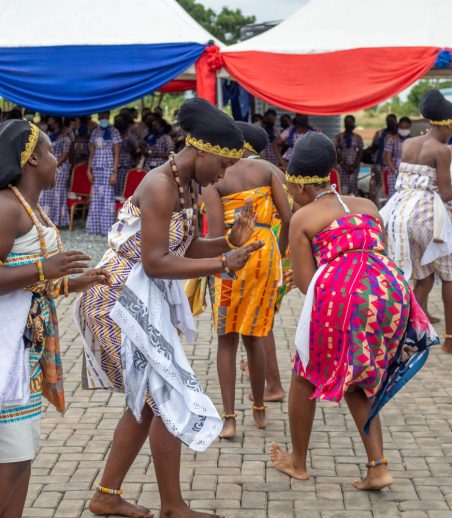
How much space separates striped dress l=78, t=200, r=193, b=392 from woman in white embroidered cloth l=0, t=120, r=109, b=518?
17.6 inches

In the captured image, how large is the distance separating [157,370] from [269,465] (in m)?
1.20

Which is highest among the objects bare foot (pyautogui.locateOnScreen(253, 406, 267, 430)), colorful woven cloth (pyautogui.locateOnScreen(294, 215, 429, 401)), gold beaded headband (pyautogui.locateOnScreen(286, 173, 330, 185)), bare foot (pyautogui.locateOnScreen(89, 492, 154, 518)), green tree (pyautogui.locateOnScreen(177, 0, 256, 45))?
gold beaded headband (pyautogui.locateOnScreen(286, 173, 330, 185))

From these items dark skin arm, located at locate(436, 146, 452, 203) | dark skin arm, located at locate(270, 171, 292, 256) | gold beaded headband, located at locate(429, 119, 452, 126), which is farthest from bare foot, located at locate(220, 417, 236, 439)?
gold beaded headband, located at locate(429, 119, 452, 126)

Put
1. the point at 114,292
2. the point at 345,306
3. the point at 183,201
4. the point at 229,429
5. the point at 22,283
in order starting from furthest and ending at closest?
1. the point at 229,429
2. the point at 345,306
3. the point at 114,292
4. the point at 183,201
5. the point at 22,283

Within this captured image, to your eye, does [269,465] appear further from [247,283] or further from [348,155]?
[348,155]

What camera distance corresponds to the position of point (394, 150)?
14.1 m

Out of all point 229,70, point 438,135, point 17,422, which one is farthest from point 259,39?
point 17,422

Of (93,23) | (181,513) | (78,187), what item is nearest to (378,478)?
(181,513)

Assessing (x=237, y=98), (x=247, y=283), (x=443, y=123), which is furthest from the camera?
(x=237, y=98)

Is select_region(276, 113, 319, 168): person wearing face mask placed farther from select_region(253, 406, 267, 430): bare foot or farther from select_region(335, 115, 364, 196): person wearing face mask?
select_region(253, 406, 267, 430): bare foot

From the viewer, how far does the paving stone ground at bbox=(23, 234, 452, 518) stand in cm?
388

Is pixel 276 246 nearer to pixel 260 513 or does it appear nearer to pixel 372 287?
pixel 372 287

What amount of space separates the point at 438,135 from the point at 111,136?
7.30m

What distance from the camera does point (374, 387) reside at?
12.6 feet
